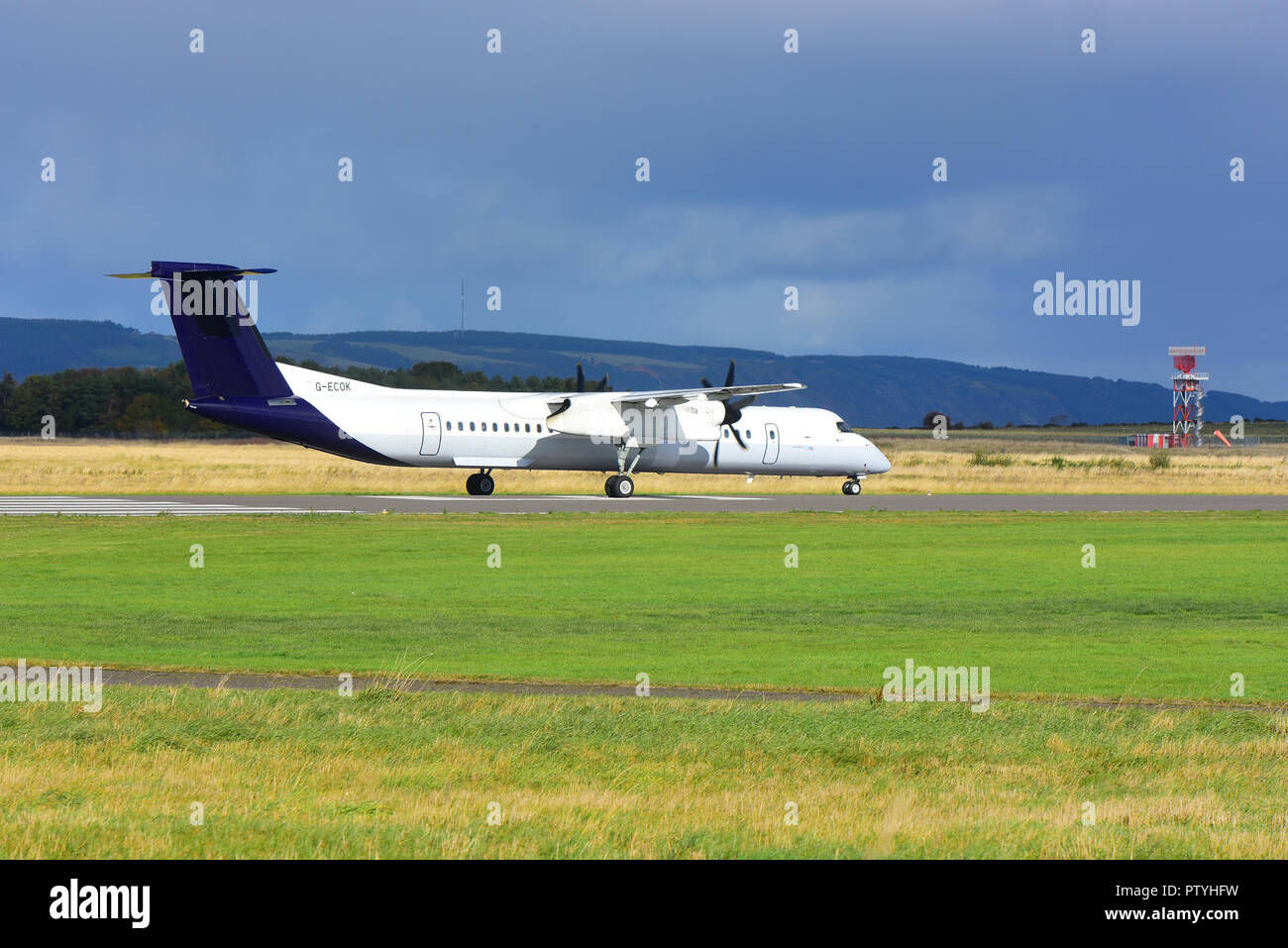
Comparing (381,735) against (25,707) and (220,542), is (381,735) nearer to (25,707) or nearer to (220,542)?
(25,707)

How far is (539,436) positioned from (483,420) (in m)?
2.47

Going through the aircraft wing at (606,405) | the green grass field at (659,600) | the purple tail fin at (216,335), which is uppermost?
the purple tail fin at (216,335)

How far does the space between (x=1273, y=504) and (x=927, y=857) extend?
167 ft

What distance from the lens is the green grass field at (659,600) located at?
18250 millimetres

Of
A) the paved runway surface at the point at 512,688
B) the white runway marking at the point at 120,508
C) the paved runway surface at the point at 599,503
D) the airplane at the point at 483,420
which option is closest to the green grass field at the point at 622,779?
the paved runway surface at the point at 512,688

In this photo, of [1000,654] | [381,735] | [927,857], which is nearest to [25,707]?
[381,735]

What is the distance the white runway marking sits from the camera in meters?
42.4

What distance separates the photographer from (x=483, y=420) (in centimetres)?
5169

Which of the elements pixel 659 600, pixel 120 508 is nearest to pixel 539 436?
pixel 120 508

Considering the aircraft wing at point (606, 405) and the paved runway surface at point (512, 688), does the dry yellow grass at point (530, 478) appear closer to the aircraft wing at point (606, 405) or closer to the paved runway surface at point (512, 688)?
the aircraft wing at point (606, 405)

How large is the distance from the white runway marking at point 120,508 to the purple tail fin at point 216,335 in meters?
3.78

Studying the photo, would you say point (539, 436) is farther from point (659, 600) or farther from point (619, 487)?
point (659, 600)

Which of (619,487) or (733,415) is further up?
(733,415)

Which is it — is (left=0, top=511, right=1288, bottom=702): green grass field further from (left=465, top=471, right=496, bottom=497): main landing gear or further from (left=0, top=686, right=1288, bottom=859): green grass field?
(left=465, top=471, right=496, bottom=497): main landing gear
